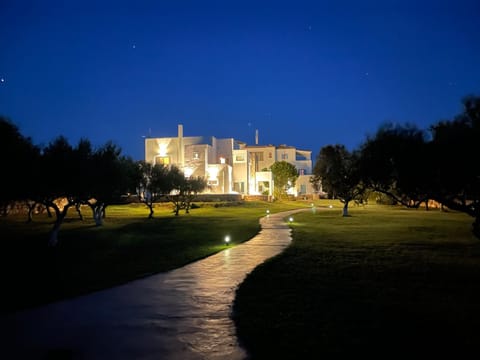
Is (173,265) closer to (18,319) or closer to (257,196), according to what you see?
(18,319)

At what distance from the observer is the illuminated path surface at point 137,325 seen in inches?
227

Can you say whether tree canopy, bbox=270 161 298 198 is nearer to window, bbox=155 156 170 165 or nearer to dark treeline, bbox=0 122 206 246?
window, bbox=155 156 170 165

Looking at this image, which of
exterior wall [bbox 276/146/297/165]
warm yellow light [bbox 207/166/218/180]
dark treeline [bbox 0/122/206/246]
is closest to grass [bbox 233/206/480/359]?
dark treeline [bbox 0/122/206/246]

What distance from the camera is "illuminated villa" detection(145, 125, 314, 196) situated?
6606 cm

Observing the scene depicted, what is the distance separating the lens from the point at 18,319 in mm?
7340

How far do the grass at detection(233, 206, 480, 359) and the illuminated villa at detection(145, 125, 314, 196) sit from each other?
5159 centimetres

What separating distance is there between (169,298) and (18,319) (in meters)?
2.91

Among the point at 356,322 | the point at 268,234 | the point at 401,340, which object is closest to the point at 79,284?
the point at 356,322

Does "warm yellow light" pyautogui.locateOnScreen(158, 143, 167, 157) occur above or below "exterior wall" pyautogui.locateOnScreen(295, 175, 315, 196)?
above

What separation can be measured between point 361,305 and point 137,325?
433 cm

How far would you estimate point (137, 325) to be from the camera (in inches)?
274

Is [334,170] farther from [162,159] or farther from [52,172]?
[162,159]

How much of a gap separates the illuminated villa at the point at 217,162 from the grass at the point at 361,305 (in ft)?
169

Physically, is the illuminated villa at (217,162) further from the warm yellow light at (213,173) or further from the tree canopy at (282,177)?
the tree canopy at (282,177)
